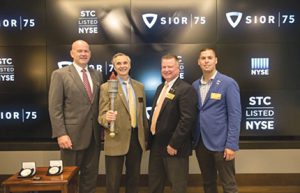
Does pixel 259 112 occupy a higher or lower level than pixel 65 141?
higher

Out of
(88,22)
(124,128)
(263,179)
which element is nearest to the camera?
(124,128)

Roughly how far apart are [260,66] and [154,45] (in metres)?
1.22

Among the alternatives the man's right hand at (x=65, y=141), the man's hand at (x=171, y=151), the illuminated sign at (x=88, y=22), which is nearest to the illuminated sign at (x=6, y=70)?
the illuminated sign at (x=88, y=22)

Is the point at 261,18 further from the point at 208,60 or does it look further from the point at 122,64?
the point at 122,64

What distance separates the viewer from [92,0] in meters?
3.93

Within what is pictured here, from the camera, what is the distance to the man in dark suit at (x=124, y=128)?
2.98 m

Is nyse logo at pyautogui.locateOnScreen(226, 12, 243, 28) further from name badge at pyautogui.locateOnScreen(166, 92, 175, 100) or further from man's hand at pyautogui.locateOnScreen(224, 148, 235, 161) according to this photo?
man's hand at pyautogui.locateOnScreen(224, 148, 235, 161)

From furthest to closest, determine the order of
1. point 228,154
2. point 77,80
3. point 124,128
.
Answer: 1. point 77,80
2. point 124,128
3. point 228,154

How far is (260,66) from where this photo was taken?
3.99 m

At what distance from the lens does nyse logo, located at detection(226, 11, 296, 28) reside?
3951 millimetres

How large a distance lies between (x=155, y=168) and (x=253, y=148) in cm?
149

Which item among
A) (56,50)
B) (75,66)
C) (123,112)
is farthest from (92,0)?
(123,112)

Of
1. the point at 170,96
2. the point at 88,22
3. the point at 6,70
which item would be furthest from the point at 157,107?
the point at 6,70

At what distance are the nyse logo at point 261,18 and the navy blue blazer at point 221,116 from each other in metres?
1.27
